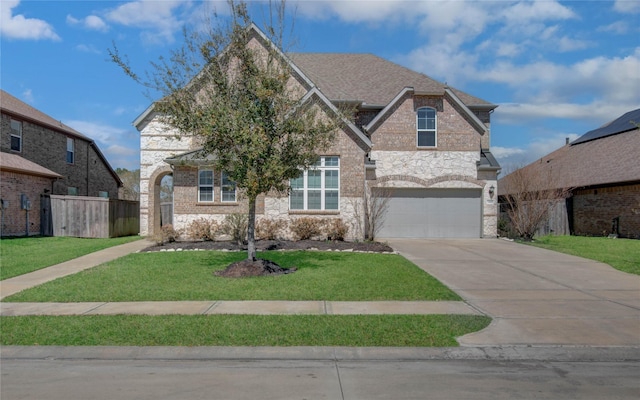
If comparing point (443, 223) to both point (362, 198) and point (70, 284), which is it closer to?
point (362, 198)

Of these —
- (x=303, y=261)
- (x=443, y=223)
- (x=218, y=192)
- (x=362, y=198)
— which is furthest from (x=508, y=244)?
(x=218, y=192)

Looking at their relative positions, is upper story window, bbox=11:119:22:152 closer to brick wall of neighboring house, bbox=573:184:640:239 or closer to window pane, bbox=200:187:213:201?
window pane, bbox=200:187:213:201

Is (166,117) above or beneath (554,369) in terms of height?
above

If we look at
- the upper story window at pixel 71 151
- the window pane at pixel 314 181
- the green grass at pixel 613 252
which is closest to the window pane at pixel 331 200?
the window pane at pixel 314 181

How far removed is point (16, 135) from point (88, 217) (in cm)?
684

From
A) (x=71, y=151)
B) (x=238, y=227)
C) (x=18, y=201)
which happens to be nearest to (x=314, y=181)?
(x=238, y=227)

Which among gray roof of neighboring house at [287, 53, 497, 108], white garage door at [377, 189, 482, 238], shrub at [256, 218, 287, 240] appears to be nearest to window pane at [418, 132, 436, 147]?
gray roof of neighboring house at [287, 53, 497, 108]

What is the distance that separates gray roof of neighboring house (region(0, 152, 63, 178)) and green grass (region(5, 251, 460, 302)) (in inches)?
416

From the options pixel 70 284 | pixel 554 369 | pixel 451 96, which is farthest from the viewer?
pixel 451 96

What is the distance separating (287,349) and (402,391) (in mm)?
1863

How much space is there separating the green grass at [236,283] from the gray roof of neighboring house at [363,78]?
11736 millimetres

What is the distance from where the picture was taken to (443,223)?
73.9ft

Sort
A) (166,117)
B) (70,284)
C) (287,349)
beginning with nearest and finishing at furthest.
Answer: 1. (287,349)
2. (70,284)
3. (166,117)

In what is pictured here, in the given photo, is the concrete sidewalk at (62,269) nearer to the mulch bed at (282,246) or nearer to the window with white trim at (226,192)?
the mulch bed at (282,246)
